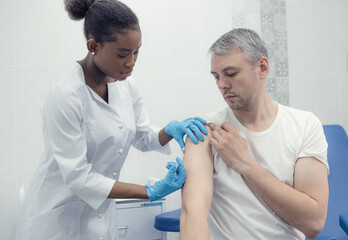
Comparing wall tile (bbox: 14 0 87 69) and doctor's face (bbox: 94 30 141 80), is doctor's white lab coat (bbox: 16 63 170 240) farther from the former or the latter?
wall tile (bbox: 14 0 87 69)

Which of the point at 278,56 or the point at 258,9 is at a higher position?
the point at 258,9

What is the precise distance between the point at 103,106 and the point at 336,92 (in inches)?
A: 96.3

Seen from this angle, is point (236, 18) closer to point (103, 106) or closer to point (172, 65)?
point (172, 65)

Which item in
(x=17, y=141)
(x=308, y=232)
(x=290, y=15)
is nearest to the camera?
(x=308, y=232)

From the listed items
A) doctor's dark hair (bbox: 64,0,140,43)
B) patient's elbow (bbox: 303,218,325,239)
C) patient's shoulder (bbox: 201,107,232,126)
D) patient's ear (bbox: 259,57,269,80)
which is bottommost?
patient's elbow (bbox: 303,218,325,239)

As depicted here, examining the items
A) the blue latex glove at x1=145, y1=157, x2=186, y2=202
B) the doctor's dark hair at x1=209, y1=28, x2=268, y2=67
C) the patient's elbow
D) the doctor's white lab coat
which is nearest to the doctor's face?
the doctor's white lab coat

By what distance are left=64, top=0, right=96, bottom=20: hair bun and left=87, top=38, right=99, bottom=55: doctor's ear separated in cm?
20

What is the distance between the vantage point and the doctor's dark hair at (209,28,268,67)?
49.0 inches

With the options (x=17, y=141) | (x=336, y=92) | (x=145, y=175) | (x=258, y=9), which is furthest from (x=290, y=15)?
(x=17, y=141)

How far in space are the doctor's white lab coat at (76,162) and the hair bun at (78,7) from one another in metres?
0.22

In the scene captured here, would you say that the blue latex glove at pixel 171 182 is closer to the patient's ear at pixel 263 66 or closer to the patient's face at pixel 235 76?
the patient's face at pixel 235 76

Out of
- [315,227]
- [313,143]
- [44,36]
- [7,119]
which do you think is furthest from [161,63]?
[315,227]

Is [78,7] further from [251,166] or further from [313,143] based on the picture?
[313,143]

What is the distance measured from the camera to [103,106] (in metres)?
1.43
